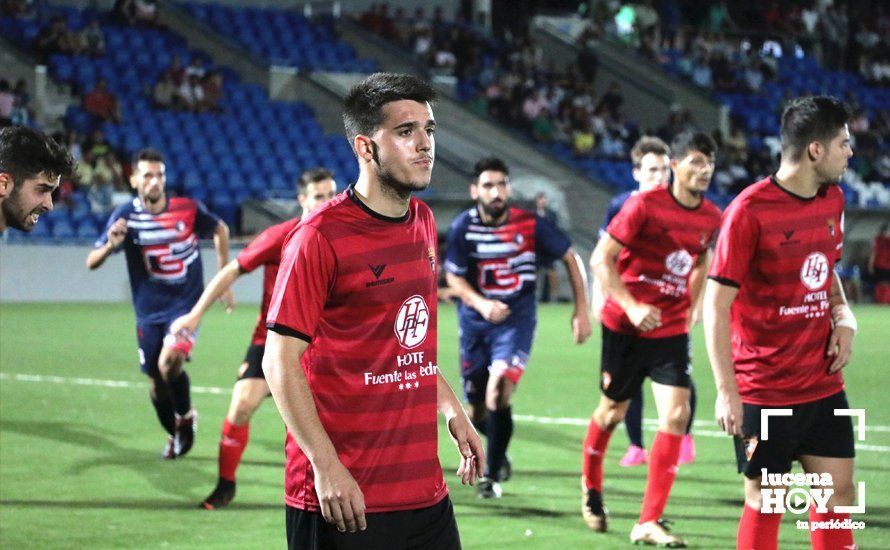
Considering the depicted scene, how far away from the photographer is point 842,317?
579cm

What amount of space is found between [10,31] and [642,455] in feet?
72.5

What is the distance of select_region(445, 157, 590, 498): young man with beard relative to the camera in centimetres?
876

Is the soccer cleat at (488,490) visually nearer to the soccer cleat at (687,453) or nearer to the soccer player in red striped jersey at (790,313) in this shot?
the soccer cleat at (687,453)

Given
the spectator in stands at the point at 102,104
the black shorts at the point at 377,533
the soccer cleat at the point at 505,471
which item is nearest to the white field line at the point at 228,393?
the soccer cleat at the point at 505,471

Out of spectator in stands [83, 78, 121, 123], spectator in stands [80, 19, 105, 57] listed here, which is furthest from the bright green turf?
spectator in stands [80, 19, 105, 57]

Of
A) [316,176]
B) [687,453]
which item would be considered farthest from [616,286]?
[687,453]

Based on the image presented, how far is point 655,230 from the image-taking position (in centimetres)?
765

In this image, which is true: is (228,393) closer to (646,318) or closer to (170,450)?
(170,450)

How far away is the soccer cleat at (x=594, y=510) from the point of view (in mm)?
7480

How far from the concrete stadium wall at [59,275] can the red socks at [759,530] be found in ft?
60.5

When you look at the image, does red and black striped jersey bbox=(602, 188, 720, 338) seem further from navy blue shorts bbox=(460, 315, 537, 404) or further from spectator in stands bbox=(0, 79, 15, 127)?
spectator in stands bbox=(0, 79, 15, 127)

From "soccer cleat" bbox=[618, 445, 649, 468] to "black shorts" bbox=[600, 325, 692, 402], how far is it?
81.7 inches

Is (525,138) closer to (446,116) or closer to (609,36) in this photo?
(446,116)

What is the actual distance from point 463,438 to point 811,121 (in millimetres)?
2139
